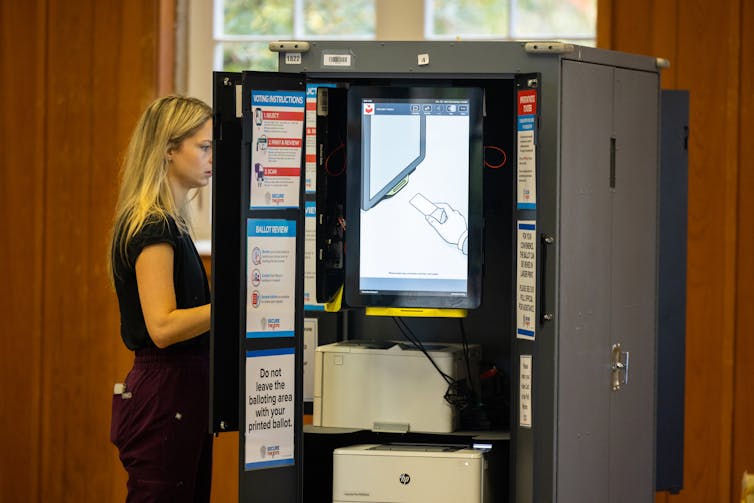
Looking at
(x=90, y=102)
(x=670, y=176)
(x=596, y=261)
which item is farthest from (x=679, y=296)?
(x=90, y=102)

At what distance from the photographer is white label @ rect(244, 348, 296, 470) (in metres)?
2.60

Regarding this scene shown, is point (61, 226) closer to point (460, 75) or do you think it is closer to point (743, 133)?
point (460, 75)

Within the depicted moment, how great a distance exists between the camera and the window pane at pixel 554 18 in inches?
175

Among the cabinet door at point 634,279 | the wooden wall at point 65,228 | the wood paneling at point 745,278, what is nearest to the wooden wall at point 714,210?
the wood paneling at point 745,278

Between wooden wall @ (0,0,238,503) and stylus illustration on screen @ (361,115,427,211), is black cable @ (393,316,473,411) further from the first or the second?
wooden wall @ (0,0,238,503)

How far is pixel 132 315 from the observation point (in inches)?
112

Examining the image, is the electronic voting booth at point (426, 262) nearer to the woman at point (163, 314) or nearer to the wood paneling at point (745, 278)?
the woman at point (163, 314)

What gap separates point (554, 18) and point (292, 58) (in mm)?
2053

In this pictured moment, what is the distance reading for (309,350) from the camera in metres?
3.16

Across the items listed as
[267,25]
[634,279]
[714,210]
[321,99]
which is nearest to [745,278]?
[714,210]

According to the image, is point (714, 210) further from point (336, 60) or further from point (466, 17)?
point (336, 60)

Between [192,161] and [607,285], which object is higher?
[192,161]

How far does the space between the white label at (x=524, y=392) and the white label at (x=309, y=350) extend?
2.31ft

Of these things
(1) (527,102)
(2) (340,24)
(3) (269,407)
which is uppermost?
(2) (340,24)
